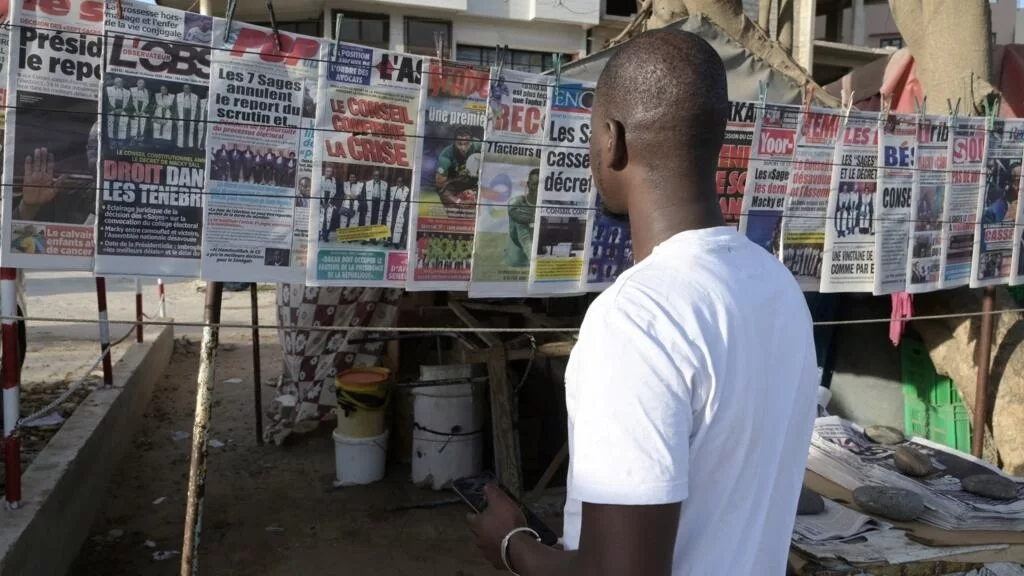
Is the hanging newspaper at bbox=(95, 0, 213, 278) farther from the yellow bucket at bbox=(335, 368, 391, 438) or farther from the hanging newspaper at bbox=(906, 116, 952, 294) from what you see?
the hanging newspaper at bbox=(906, 116, 952, 294)

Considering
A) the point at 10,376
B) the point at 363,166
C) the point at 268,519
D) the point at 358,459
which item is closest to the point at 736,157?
the point at 363,166

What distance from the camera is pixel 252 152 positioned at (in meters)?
2.33

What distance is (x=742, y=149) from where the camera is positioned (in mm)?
3287

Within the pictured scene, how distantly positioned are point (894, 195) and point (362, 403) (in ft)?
10.8

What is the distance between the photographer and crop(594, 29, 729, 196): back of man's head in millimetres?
1083

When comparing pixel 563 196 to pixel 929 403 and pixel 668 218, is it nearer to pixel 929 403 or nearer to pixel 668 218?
pixel 668 218

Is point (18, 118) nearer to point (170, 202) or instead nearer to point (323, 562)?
point (170, 202)

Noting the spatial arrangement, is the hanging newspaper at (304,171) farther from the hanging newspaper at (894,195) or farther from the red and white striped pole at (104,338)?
the red and white striped pole at (104,338)

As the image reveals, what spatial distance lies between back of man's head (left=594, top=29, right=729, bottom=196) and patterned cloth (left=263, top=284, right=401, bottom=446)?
175 inches

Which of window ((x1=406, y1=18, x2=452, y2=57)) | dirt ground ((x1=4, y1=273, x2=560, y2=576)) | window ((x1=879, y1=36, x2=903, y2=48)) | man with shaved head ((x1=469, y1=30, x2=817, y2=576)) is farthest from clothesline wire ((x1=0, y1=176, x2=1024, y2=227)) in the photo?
window ((x1=879, y1=36, x2=903, y2=48))

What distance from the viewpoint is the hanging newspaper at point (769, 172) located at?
332 centimetres

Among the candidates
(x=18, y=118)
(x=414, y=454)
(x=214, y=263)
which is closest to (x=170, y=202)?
(x=214, y=263)

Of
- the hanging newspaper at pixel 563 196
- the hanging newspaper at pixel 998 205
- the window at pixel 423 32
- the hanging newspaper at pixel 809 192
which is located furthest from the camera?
the window at pixel 423 32

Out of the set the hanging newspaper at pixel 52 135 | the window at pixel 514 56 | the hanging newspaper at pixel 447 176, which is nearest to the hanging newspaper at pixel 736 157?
the hanging newspaper at pixel 447 176
